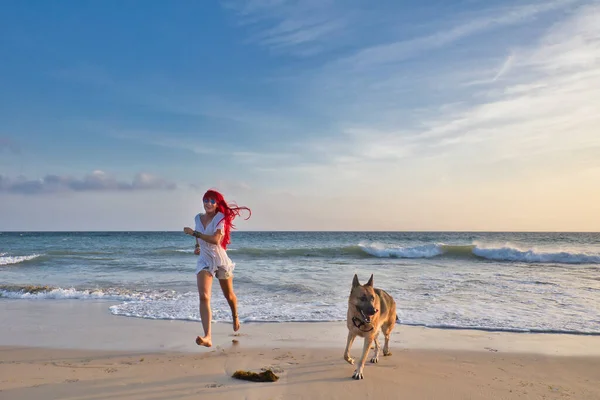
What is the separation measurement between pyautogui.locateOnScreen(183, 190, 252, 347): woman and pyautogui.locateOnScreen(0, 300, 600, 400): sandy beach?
2.44 ft

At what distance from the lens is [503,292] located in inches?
432

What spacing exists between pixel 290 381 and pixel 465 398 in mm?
1791

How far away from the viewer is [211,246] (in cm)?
571

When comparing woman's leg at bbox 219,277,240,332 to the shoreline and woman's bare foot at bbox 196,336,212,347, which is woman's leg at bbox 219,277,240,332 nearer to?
the shoreline

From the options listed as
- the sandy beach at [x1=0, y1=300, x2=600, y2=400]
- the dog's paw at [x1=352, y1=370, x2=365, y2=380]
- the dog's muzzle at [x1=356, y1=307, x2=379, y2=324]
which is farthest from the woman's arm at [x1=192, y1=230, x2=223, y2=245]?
the dog's paw at [x1=352, y1=370, x2=365, y2=380]

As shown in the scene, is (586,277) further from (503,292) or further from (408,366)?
(408,366)

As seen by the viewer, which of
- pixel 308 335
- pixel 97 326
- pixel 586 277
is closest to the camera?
pixel 308 335

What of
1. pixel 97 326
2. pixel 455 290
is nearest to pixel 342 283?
pixel 455 290

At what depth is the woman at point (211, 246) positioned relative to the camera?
562 centimetres

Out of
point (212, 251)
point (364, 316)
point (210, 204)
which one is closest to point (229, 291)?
point (212, 251)

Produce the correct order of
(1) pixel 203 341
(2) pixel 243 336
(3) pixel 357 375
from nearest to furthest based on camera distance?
1. (3) pixel 357 375
2. (1) pixel 203 341
3. (2) pixel 243 336

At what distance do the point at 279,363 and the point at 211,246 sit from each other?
1.74 m

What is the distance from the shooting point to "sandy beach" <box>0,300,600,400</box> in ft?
14.3

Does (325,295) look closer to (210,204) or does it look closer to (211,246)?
(211,246)
